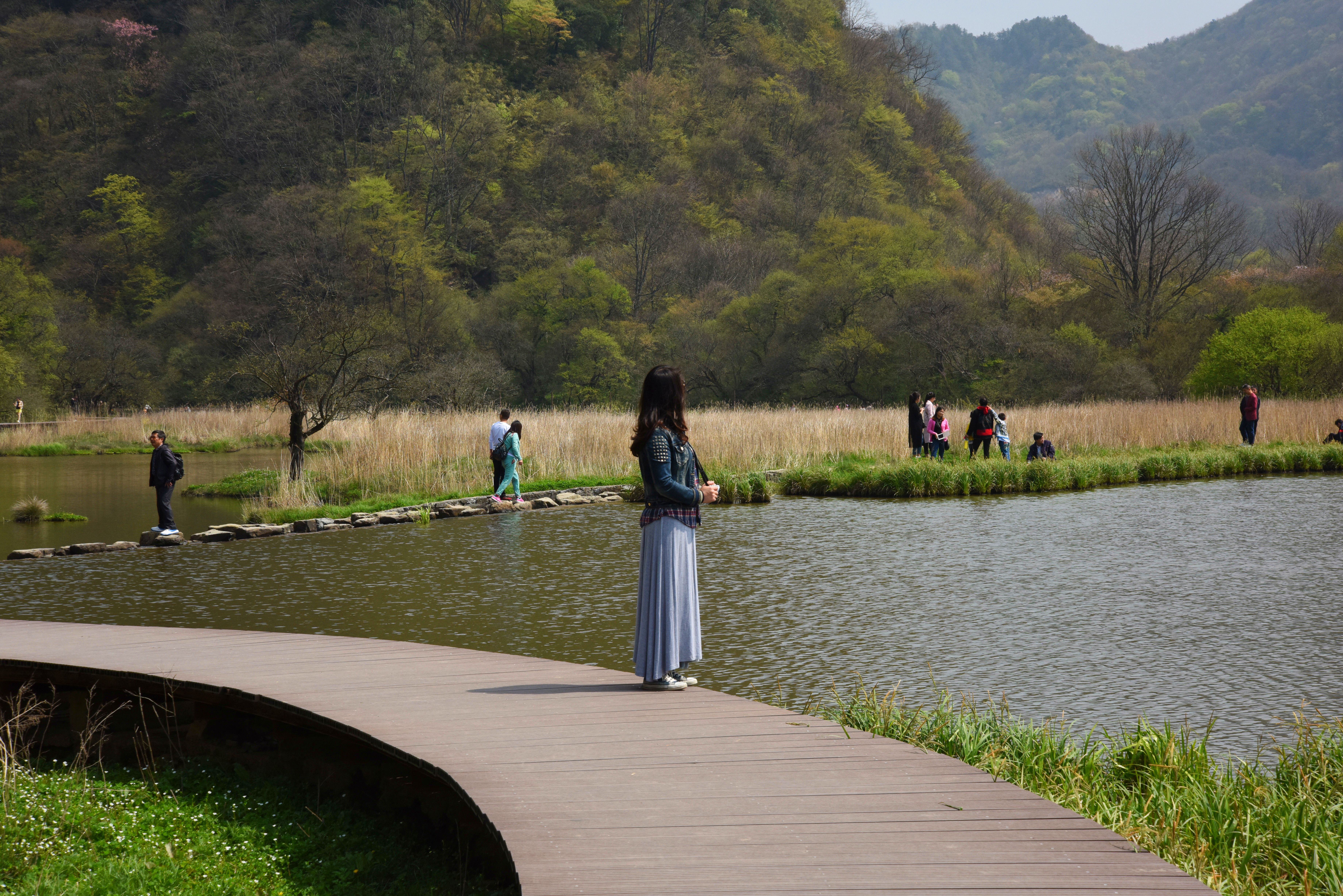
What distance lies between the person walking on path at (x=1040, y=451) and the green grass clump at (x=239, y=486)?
1547 centimetres

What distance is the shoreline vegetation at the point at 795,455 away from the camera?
2011 centimetres

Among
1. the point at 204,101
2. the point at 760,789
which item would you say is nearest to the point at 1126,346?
the point at 760,789

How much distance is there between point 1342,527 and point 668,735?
1362 centimetres

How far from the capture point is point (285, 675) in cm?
624

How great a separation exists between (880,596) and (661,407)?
18.0ft

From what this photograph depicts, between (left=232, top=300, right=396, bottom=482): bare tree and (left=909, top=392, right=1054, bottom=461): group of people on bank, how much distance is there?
11.2m

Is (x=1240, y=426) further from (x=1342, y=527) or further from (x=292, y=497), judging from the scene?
(x=292, y=497)

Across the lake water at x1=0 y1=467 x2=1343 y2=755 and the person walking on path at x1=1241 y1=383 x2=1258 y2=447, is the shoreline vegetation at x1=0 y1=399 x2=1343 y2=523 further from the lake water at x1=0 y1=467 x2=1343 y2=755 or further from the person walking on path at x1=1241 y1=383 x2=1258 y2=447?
the lake water at x1=0 y1=467 x2=1343 y2=755

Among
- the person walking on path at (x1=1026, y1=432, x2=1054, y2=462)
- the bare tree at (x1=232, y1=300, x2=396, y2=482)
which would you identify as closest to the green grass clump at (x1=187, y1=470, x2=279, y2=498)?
the bare tree at (x1=232, y1=300, x2=396, y2=482)

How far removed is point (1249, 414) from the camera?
2492cm

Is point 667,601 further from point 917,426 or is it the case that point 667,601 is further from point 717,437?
point 717,437

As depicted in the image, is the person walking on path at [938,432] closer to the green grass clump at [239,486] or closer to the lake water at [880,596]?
the lake water at [880,596]

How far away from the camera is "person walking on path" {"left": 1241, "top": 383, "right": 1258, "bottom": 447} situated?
24.8 meters

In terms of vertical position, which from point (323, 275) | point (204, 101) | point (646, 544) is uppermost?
point (204, 101)
